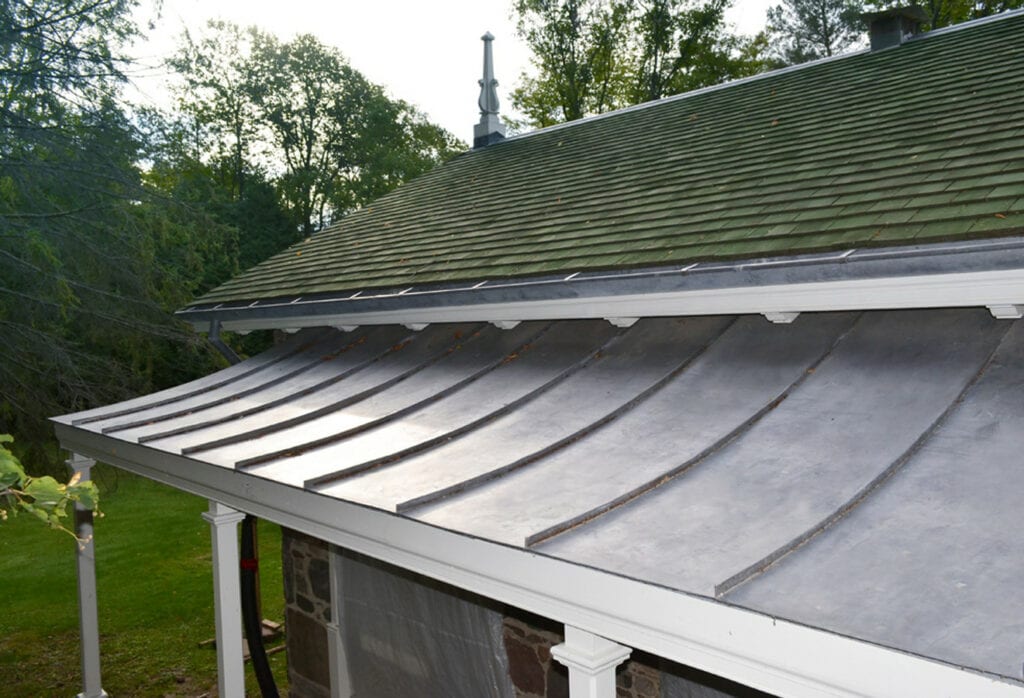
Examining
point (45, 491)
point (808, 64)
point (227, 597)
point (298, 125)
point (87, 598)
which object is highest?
point (298, 125)

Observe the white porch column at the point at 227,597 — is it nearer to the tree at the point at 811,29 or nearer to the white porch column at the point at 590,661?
the white porch column at the point at 590,661

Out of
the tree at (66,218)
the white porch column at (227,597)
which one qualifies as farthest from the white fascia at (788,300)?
the tree at (66,218)

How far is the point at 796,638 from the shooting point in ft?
6.77

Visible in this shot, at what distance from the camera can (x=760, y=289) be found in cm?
393

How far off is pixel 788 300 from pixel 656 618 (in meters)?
2.00

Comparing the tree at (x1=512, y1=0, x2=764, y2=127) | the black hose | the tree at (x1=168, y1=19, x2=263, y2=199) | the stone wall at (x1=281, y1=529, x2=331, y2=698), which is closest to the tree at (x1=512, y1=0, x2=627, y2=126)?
the tree at (x1=512, y1=0, x2=764, y2=127)

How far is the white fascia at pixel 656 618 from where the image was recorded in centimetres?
190

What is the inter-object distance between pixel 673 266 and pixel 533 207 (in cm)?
278

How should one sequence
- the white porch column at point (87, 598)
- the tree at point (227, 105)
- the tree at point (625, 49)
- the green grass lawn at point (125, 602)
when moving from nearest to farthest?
the white porch column at point (87, 598) < the green grass lawn at point (125, 602) < the tree at point (625, 49) < the tree at point (227, 105)

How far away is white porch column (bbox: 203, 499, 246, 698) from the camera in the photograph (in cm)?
480

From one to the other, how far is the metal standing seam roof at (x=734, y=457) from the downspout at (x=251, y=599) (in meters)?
3.11

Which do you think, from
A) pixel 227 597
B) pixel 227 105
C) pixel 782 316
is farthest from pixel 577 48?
pixel 227 597

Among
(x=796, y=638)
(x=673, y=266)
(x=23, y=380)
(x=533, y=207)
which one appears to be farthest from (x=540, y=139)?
(x=796, y=638)

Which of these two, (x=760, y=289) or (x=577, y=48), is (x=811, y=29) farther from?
(x=760, y=289)
